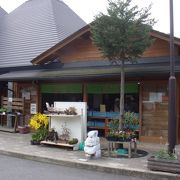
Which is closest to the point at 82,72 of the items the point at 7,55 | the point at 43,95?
the point at 43,95

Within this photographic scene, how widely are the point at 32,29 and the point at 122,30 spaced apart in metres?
11.8

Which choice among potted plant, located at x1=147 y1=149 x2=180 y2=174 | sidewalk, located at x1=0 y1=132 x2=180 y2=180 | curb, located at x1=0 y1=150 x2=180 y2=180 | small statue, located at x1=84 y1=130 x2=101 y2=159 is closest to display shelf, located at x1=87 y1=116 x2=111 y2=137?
sidewalk, located at x1=0 y1=132 x2=180 y2=180

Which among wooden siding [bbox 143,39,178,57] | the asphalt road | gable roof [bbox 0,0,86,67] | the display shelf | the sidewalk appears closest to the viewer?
the asphalt road

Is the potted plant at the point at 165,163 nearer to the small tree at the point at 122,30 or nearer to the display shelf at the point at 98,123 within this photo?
the small tree at the point at 122,30

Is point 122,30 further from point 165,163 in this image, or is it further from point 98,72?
point 165,163

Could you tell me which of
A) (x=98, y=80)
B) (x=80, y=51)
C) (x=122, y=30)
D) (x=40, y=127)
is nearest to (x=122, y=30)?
(x=122, y=30)

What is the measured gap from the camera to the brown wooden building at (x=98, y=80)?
41.3 feet

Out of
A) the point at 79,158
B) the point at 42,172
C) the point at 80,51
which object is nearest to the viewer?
the point at 42,172

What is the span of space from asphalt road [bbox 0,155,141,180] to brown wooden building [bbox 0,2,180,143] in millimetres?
4320

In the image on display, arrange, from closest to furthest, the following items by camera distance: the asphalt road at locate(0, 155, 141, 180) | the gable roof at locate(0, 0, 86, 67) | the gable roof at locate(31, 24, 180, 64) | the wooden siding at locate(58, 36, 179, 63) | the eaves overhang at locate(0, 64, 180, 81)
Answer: the asphalt road at locate(0, 155, 141, 180) → the eaves overhang at locate(0, 64, 180, 81) → the gable roof at locate(31, 24, 180, 64) → the wooden siding at locate(58, 36, 179, 63) → the gable roof at locate(0, 0, 86, 67)

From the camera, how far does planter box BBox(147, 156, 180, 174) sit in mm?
8258

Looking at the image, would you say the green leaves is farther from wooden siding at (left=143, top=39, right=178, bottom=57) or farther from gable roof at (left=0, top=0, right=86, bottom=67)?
gable roof at (left=0, top=0, right=86, bottom=67)

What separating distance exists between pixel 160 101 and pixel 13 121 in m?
8.23

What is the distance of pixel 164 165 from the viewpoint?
840 cm
